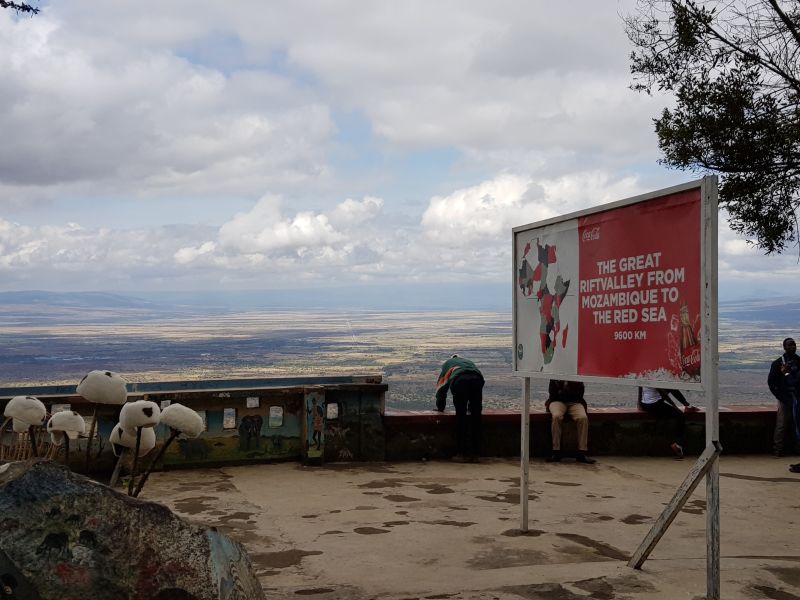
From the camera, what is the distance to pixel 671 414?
12.5 metres

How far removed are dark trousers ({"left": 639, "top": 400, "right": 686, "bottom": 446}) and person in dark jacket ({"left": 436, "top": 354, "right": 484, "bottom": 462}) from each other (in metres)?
2.48

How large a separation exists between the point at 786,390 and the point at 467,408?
431 cm

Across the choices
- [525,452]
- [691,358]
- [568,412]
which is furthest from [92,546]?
[568,412]

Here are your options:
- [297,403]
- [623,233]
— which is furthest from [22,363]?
[623,233]

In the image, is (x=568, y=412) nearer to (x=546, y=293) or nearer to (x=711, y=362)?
(x=546, y=293)

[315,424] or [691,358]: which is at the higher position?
[691,358]

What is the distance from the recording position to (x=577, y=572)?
5.57m

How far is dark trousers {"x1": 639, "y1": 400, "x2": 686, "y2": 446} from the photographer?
41.1 ft

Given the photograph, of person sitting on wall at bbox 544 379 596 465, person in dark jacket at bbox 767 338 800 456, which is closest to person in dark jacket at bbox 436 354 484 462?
person sitting on wall at bbox 544 379 596 465

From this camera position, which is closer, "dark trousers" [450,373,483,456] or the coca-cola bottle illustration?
the coca-cola bottle illustration

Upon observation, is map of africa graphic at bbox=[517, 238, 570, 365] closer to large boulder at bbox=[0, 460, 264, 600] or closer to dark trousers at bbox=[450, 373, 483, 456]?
large boulder at bbox=[0, 460, 264, 600]

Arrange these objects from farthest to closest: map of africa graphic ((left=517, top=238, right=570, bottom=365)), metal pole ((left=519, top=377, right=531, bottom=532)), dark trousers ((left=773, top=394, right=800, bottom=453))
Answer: dark trousers ((left=773, top=394, right=800, bottom=453)) → metal pole ((left=519, top=377, right=531, bottom=532)) → map of africa graphic ((left=517, top=238, right=570, bottom=365))

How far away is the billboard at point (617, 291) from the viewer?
5512mm

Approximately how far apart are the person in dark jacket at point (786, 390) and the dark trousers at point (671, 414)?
1262mm
